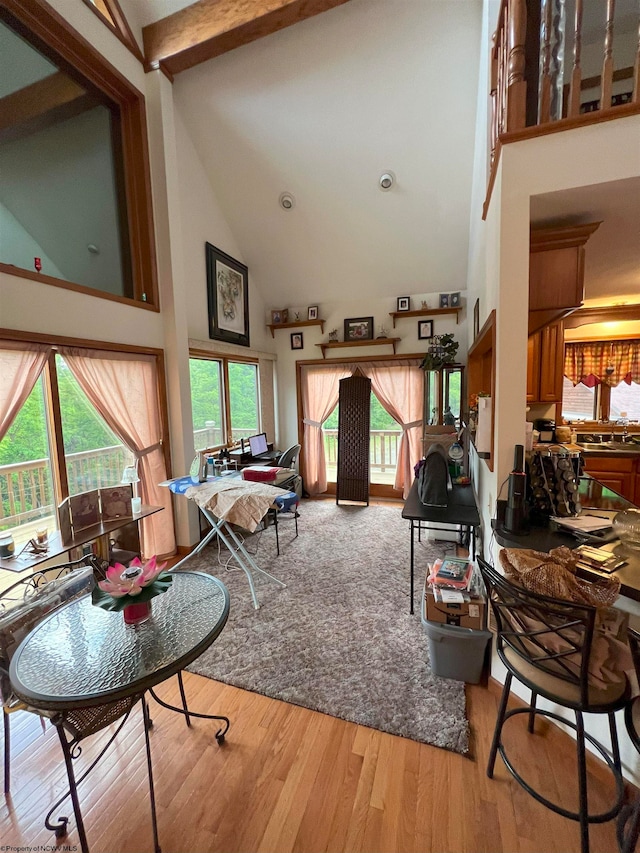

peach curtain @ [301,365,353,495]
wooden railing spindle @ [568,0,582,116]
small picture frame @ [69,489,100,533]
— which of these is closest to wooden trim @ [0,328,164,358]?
small picture frame @ [69,489,100,533]

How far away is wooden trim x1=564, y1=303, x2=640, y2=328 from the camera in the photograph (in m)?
3.88

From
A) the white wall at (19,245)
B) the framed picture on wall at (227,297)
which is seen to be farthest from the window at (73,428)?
the framed picture on wall at (227,297)

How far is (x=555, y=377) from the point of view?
130 inches

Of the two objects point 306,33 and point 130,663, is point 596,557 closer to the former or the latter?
point 130,663

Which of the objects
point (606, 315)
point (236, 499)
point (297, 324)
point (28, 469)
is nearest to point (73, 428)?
point (28, 469)

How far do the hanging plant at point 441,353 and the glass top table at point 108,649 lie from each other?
3373 millimetres

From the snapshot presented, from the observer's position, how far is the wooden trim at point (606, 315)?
3883 mm

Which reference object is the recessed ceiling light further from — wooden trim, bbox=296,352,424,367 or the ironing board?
the ironing board

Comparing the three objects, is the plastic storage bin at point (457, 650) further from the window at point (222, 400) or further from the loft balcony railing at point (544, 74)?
the window at point (222, 400)

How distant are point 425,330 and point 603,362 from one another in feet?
6.84

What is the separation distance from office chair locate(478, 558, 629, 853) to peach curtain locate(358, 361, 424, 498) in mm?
3404

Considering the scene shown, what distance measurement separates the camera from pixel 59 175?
2.95 metres

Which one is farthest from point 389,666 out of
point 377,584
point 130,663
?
point 130,663

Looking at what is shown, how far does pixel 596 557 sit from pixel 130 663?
181 centimetres
